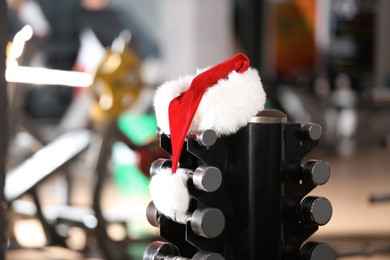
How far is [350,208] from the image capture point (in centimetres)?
519

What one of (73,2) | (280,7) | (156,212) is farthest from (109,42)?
(156,212)

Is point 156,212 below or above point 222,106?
below

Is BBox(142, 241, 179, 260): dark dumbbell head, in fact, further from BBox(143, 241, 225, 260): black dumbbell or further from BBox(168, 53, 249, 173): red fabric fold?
BBox(168, 53, 249, 173): red fabric fold

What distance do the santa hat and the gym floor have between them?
1.56 meters

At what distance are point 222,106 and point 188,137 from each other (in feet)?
0.34

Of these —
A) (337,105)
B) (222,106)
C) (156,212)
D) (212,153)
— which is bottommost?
(337,105)

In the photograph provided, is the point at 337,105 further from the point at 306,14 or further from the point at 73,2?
the point at 73,2

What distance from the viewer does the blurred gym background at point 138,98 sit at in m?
3.76

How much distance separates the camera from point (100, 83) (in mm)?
4020

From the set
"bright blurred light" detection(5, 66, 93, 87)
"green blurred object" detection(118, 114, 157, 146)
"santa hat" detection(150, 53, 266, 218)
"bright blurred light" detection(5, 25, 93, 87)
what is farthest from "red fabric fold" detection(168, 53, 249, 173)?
"green blurred object" detection(118, 114, 157, 146)

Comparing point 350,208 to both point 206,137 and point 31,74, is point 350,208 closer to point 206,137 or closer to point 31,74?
point 31,74

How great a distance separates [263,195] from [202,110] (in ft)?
0.78

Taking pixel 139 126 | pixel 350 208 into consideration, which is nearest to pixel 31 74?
pixel 139 126

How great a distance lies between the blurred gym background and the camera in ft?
12.3
